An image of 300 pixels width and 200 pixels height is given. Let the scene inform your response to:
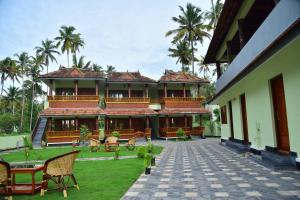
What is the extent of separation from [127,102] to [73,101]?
506cm

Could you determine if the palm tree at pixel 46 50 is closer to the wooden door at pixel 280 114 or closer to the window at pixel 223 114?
the window at pixel 223 114

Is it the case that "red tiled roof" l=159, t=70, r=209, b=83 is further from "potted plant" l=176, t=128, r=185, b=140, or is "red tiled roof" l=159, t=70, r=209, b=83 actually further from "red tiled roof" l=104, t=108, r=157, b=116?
"potted plant" l=176, t=128, r=185, b=140

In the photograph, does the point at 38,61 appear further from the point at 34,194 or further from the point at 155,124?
the point at 34,194

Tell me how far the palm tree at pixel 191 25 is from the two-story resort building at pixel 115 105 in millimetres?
7819

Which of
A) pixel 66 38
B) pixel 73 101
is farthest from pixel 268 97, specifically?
pixel 66 38

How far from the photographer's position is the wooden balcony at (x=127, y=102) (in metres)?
26.0

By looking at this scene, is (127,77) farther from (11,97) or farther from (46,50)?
(11,97)

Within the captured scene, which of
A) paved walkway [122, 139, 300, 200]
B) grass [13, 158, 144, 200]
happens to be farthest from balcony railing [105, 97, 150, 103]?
paved walkway [122, 139, 300, 200]

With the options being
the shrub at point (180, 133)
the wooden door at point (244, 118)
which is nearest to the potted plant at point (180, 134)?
the shrub at point (180, 133)

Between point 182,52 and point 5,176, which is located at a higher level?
point 182,52

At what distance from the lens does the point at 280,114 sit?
28.6ft

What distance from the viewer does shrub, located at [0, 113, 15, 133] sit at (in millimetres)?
42594

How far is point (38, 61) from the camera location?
45.2m

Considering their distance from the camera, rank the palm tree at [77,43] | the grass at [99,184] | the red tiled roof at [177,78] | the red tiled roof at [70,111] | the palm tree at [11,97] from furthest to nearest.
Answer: the palm tree at [11,97]
the palm tree at [77,43]
the red tiled roof at [177,78]
the red tiled roof at [70,111]
the grass at [99,184]
